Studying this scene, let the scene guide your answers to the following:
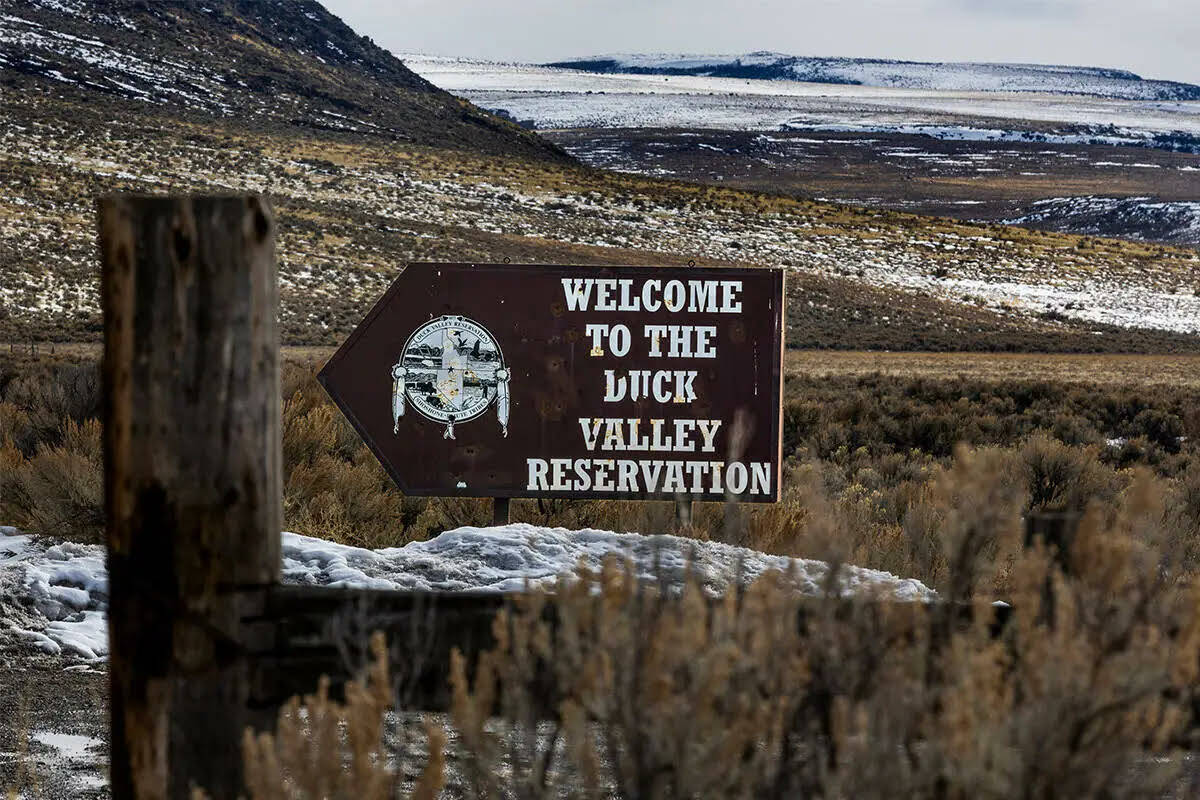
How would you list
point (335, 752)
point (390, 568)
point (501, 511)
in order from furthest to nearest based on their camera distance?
point (501, 511) → point (390, 568) → point (335, 752)

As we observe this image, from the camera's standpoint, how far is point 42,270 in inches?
1656

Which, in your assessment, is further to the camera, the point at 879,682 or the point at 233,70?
the point at 233,70

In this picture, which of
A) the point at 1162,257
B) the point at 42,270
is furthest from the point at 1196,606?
the point at 1162,257

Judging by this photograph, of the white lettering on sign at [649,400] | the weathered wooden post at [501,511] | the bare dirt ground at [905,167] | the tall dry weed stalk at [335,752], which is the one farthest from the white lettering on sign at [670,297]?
the bare dirt ground at [905,167]

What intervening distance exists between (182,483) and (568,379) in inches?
192

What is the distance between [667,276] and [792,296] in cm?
4800

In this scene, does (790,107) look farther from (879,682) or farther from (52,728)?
(879,682)

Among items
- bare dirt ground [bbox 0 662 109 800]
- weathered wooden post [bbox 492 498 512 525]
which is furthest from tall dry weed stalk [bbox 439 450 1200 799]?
weathered wooden post [bbox 492 498 512 525]

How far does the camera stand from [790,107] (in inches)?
6102

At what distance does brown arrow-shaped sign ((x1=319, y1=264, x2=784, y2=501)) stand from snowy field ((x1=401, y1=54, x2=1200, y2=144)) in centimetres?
13476

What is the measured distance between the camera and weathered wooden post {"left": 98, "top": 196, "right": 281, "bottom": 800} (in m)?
2.49

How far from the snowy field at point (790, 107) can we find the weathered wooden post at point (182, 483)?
13965cm

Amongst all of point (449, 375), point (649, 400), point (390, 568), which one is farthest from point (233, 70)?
point (390, 568)

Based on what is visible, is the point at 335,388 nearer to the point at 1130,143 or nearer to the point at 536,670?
the point at 536,670
